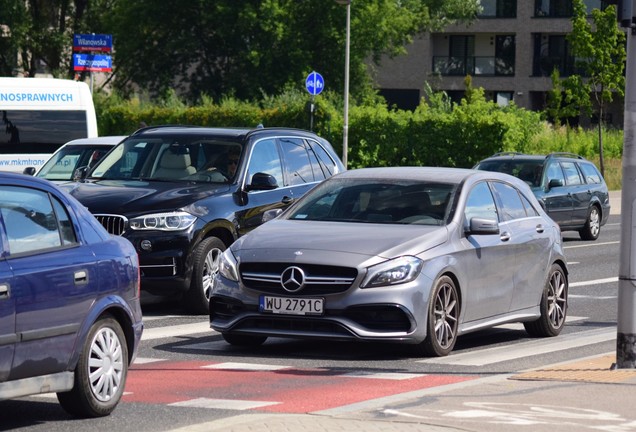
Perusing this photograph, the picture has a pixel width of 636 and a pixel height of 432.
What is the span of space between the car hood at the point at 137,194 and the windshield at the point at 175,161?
0.70 feet

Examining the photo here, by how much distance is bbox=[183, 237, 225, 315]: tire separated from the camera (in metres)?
14.5

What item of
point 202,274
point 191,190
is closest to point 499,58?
point 191,190

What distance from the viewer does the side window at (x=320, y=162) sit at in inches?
668

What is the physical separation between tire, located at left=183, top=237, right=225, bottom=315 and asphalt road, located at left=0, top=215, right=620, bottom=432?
0.66ft

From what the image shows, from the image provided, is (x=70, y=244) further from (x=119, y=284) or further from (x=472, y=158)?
(x=472, y=158)

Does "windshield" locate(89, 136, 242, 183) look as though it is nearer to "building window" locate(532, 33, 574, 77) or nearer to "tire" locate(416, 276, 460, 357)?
"tire" locate(416, 276, 460, 357)

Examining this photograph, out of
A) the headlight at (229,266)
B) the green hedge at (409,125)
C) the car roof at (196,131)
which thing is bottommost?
the green hedge at (409,125)

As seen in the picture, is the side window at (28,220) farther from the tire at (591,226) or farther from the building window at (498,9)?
the building window at (498,9)

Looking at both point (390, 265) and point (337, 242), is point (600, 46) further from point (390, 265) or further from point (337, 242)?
point (390, 265)

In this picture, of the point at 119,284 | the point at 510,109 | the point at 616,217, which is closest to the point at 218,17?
the point at 510,109

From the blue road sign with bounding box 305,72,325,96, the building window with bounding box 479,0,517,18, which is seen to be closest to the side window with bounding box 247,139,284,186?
the blue road sign with bounding box 305,72,325,96

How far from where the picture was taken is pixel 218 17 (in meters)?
58.4

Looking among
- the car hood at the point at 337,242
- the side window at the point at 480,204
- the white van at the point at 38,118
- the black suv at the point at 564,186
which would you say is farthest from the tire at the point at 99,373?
the white van at the point at 38,118

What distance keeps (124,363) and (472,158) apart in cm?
3300
